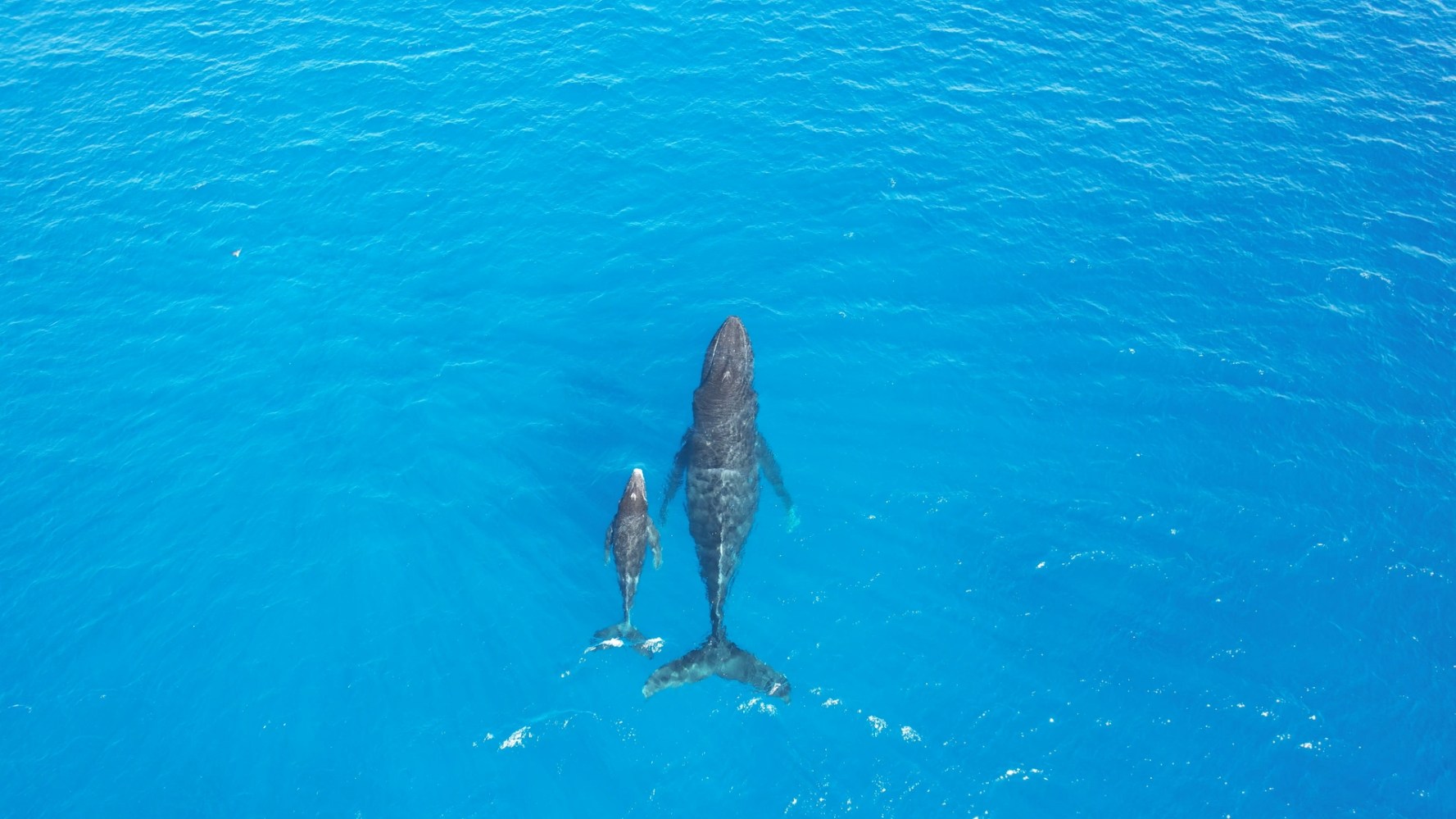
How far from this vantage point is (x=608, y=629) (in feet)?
121

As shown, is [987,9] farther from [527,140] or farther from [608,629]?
[608,629]

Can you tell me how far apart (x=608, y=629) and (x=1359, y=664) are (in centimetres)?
2820

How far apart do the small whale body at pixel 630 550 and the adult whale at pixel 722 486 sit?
173 cm

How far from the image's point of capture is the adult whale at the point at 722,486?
117 feet

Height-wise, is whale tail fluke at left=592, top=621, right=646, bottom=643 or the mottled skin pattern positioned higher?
the mottled skin pattern

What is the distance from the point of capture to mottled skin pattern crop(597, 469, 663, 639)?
3684 centimetres

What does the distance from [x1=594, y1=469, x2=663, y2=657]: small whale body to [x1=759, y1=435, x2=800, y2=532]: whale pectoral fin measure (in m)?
5.52

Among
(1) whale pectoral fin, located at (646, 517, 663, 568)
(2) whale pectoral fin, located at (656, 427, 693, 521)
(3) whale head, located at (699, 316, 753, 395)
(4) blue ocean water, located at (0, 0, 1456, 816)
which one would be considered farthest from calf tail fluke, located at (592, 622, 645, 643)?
(3) whale head, located at (699, 316, 753, 395)

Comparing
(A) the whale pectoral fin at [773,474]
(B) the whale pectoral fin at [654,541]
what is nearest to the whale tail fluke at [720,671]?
(B) the whale pectoral fin at [654,541]

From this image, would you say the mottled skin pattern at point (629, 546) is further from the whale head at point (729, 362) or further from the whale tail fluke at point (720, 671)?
the whale head at point (729, 362)

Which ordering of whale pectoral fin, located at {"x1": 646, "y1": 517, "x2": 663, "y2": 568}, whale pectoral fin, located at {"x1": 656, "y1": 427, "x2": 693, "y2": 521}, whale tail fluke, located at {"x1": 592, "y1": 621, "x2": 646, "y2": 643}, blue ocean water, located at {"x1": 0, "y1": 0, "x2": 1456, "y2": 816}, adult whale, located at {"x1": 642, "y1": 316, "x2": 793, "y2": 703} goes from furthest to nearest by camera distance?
whale pectoral fin, located at {"x1": 656, "y1": 427, "x2": 693, "y2": 521}, whale pectoral fin, located at {"x1": 646, "y1": 517, "x2": 663, "y2": 568}, whale tail fluke, located at {"x1": 592, "y1": 621, "x2": 646, "y2": 643}, adult whale, located at {"x1": 642, "y1": 316, "x2": 793, "y2": 703}, blue ocean water, located at {"x1": 0, "y1": 0, "x2": 1456, "y2": 816}

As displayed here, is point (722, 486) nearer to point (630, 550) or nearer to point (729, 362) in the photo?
point (630, 550)

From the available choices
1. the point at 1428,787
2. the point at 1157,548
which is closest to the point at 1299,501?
the point at 1157,548

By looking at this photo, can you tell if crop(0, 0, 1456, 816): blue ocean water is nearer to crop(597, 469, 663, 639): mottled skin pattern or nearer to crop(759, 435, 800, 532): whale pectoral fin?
crop(759, 435, 800, 532): whale pectoral fin
